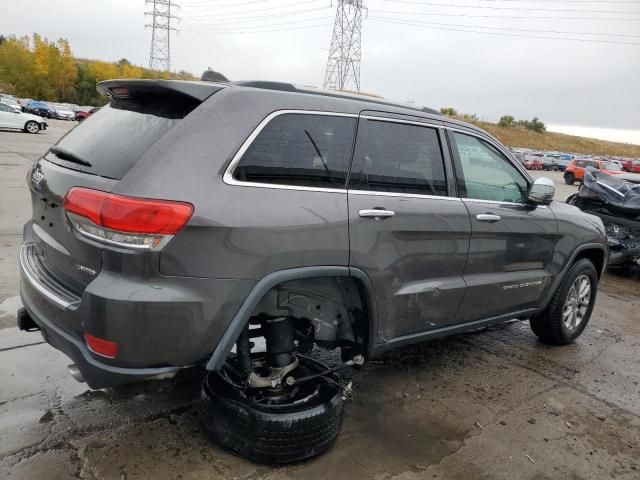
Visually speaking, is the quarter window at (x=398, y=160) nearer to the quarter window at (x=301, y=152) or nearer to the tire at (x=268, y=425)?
the quarter window at (x=301, y=152)

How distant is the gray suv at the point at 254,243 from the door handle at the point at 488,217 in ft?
0.05

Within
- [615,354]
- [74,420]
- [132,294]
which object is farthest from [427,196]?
[615,354]

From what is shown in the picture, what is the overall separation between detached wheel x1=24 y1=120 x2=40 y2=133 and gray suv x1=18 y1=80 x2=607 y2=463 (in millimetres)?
29114

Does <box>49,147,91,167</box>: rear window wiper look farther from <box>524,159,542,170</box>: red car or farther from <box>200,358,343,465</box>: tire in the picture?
<box>524,159,542,170</box>: red car

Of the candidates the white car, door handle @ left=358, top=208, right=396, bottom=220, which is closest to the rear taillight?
door handle @ left=358, top=208, right=396, bottom=220

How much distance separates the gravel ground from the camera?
279cm

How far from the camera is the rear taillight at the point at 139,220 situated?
229 centimetres

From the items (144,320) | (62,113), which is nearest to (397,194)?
(144,320)

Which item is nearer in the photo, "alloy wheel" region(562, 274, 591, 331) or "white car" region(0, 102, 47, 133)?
"alloy wheel" region(562, 274, 591, 331)

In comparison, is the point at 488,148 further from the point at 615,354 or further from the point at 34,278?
the point at 34,278

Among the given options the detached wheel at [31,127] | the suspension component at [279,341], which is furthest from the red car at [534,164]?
the suspension component at [279,341]

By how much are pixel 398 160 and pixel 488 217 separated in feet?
2.82

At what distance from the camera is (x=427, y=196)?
10.9 ft

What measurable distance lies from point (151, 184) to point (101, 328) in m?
0.66
